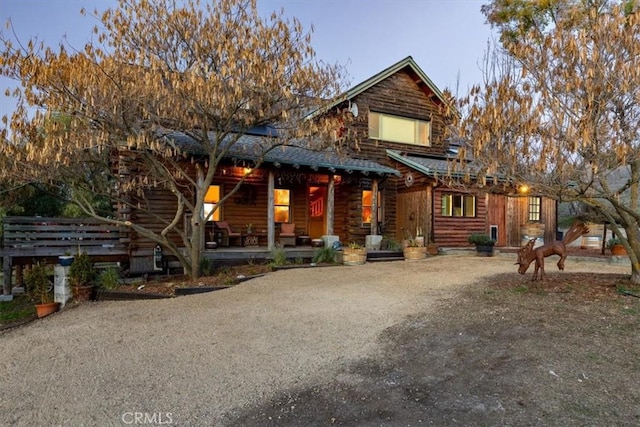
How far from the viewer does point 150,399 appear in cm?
350

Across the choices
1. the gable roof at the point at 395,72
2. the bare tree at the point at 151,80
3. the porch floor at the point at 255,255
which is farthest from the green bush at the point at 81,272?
the gable roof at the point at 395,72

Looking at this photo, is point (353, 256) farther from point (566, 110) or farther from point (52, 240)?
point (52, 240)

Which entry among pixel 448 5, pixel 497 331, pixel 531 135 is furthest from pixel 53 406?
pixel 448 5

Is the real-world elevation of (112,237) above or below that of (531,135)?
below

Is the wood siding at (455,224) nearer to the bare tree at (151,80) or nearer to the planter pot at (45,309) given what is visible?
the bare tree at (151,80)

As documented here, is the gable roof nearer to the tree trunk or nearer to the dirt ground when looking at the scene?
the tree trunk

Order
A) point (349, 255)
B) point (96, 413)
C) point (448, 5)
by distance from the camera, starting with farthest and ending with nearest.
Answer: point (448, 5)
point (349, 255)
point (96, 413)

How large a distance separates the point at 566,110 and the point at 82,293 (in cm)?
1006

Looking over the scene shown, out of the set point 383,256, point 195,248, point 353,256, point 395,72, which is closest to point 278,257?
point 353,256

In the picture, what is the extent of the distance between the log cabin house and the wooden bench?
319 cm

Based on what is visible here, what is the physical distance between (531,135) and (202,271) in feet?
26.4

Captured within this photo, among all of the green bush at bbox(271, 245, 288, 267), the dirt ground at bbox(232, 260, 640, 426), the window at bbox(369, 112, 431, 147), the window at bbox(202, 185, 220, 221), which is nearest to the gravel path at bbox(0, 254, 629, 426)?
the dirt ground at bbox(232, 260, 640, 426)

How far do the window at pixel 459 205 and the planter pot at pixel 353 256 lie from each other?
205 inches

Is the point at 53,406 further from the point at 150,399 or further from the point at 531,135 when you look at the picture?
the point at 531,135
